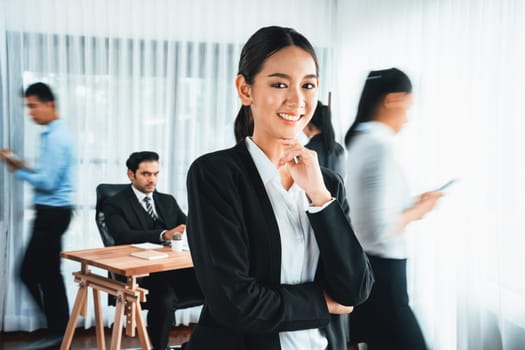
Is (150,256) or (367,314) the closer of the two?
(367,314)

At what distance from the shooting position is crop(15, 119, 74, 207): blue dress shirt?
3.22m

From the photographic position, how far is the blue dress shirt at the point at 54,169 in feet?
10.6

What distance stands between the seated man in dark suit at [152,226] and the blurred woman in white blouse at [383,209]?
1.32m

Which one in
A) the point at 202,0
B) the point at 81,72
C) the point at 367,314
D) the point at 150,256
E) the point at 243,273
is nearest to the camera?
the point at 243,273

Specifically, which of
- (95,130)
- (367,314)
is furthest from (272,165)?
(95,130)

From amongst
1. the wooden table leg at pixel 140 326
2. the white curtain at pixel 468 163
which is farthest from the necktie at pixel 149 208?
the white curtain at pixel 468 163

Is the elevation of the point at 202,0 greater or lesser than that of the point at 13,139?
greater

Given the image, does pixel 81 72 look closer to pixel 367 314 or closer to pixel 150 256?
pixel 150 256

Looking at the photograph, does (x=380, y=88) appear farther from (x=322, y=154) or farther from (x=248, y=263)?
(x=248, y=263)

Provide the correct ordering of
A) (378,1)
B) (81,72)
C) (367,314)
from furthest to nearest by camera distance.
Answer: (81,72) < (378,1) < (367,314)

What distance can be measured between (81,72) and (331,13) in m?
2.14

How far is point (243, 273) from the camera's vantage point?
1010 mm

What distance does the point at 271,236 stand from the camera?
1.02 meters

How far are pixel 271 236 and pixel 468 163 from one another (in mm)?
1921
